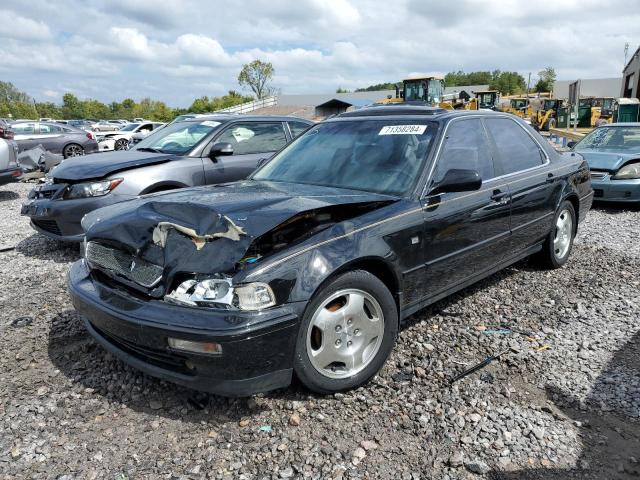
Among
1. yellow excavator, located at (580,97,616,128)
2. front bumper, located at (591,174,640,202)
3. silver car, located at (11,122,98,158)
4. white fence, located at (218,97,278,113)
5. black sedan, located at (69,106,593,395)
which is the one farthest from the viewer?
white fence, located at (218,97,278,113)

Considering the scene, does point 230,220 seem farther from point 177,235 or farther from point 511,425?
point 511,425

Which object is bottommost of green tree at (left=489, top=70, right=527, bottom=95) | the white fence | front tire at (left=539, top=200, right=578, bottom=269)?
front tire at (left=539, top=200, right=578, bottom=269)

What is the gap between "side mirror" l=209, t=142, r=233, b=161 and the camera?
5.91m

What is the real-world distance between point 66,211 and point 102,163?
72 cm

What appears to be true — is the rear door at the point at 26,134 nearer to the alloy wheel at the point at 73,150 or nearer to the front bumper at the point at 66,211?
the alloy wheel at the point at 73,150

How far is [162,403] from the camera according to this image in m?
2.84

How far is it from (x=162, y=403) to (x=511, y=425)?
6.47 feet

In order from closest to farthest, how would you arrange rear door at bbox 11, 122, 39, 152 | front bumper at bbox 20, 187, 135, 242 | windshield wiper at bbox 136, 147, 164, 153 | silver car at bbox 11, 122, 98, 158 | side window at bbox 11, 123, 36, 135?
1. front bumper at bbox 20, 187, 135, 242
2. windshield wiper at bbox 136, 147, 164, 153
3. rear door at bbox 11, 122, 39, 152
4. silver car at bbox 11, 122, 98, 158
5. side window at bbox 11, 123, 36, 135

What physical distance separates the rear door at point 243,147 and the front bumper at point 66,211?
120 centimetres

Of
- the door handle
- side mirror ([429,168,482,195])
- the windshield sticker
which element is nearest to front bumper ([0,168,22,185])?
the windshield sticker

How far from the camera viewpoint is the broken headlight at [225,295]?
244 cm

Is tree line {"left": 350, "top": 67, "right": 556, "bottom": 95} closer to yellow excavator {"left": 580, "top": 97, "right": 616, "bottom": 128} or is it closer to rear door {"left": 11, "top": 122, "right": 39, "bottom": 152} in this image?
yellow excavator {"left": 580, "top": 97, "right": 616, "bottom": 128}

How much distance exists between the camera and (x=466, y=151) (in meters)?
3.87

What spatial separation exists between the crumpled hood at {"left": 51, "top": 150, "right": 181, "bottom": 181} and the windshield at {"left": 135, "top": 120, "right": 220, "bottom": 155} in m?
0.26
